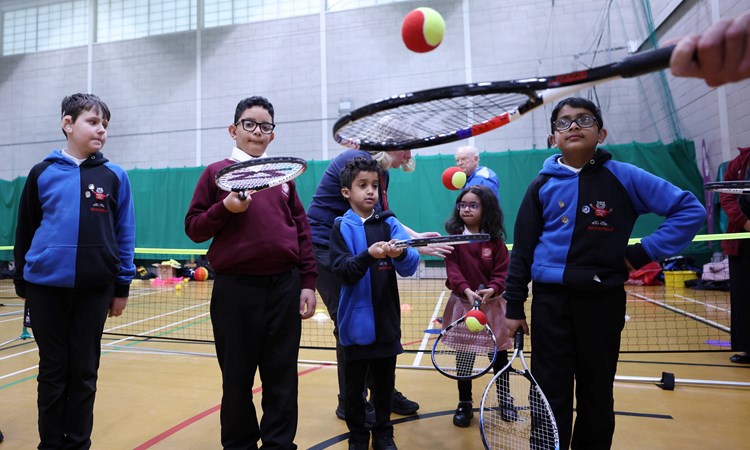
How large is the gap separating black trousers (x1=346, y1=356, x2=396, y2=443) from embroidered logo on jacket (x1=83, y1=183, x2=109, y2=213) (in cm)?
155

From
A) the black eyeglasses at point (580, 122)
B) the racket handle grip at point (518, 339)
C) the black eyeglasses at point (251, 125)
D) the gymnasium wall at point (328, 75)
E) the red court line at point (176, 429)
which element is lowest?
the red court line at point (176, 429)

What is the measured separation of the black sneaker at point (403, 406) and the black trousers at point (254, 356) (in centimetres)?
104

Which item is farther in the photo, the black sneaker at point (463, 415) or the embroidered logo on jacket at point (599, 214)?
the black sneaker at point (463, 415)

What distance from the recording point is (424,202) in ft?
39.6

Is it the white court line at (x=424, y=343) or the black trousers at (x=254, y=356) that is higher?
the black trousers at (x=254, y=356)

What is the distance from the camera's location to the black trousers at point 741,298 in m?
4.02

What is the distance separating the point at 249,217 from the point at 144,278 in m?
12.5

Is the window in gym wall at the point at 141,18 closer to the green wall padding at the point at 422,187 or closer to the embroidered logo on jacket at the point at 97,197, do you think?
the green wall padding at the point at 422,187

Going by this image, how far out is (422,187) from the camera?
12.1 m

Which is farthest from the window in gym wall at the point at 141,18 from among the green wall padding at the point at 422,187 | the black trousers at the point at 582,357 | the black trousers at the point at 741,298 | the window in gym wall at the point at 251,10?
the black trousers at the point at 582,357

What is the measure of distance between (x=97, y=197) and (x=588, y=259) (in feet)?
8.10

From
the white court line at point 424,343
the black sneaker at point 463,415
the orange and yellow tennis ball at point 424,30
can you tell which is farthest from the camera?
the white court line at point 424,343

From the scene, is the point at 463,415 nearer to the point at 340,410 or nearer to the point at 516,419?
the point at 516,419

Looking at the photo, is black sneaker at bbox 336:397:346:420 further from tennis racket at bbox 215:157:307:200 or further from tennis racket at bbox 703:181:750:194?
tennis racket at bbox 703:181:750:194
